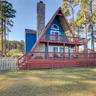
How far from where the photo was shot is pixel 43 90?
7.44 m

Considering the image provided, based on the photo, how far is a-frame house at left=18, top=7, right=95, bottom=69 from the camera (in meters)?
16.0

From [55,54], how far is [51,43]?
3133mm

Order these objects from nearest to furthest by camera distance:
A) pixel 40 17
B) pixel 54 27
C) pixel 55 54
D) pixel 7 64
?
pixel 7 64
pixel 55 54
pixel 40 17
pixel 54 27

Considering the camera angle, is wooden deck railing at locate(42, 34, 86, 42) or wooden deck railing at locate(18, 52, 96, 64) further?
wooden deck railing at locate(42, 34, 86, 42)

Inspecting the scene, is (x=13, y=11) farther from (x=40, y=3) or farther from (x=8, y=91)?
(x=8, y=91)

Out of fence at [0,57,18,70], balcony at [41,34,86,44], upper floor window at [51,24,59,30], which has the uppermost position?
upper floor window at [51,24,59,30]

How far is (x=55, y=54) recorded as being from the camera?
18656mm

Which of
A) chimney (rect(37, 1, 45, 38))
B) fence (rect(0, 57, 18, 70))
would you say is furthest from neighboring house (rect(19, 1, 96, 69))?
fence (rect(0, 57, 18, 70))

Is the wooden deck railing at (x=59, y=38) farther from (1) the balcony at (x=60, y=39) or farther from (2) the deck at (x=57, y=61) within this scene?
(2) the deck at (x=57, y=61)

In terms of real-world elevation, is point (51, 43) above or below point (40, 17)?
below

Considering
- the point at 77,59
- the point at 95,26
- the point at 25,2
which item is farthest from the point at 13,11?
the point at 77,59

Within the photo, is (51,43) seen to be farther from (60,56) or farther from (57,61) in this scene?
(57,61)

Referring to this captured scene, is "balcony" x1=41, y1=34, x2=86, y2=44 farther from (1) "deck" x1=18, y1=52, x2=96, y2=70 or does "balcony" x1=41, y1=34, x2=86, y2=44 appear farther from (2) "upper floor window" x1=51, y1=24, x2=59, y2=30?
(1) "deck" x1=18, y1=52, x2=96, y2=70

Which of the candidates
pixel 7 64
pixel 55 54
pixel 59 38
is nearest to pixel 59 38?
pixel 59 38
